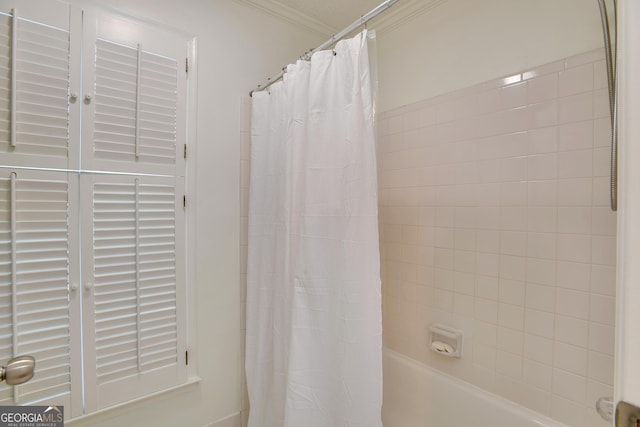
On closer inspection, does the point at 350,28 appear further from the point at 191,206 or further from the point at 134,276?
the point at 134,276

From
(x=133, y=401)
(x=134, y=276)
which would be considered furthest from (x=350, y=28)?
(x=133, y=401)

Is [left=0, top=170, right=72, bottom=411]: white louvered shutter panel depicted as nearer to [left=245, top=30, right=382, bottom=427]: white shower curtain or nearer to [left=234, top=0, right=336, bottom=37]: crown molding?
[left=245, top=30, right=382, bottom=427]: white shower curtain

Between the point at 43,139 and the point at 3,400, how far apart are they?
0.98m

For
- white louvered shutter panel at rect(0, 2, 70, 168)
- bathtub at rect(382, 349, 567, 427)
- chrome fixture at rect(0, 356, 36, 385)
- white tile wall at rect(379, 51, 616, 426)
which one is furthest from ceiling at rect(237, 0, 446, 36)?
bathtub at rect(382, 349, 567, 427)

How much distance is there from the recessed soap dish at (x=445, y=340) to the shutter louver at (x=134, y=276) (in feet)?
4.26

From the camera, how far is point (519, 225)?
3.95ft

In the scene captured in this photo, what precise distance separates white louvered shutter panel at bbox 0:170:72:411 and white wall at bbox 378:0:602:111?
1726mm

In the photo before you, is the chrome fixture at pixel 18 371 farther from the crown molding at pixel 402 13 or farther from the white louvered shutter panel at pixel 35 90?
the crown molding at pixel 402 13

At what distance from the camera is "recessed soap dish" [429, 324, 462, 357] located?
137 centimetres

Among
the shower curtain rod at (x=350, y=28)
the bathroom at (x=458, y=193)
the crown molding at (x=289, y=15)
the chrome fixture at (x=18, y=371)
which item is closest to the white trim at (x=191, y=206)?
the bathroom at (x=458, y=193)

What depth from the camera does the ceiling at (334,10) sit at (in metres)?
1.59

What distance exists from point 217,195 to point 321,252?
2.39ft

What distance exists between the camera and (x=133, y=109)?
1293mm

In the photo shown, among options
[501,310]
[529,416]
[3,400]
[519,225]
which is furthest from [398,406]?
[3,400]
